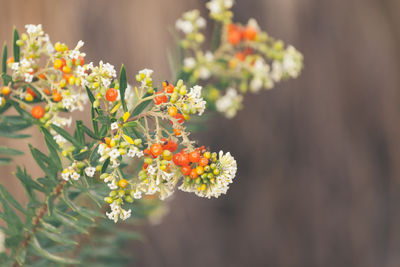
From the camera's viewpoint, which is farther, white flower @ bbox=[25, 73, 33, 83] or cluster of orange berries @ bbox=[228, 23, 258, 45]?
cluster of orange berries @ bbox=[228, 23, 258, 45]

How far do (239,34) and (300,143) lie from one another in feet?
5.11

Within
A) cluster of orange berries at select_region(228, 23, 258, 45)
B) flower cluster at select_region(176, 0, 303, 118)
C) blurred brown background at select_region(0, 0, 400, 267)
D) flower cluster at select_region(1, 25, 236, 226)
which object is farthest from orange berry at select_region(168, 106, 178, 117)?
blurred brown background at select_region(0, 0, 400, 267)

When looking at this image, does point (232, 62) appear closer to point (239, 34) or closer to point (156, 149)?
point (239, 34)

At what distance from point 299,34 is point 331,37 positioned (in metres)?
0.25

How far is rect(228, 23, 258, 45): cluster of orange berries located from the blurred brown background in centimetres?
100

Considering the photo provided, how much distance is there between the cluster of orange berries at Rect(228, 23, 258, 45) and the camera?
1590 mm

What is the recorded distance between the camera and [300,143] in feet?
9.61

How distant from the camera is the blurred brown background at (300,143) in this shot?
2.56 metres

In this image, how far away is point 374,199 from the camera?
10.0ft

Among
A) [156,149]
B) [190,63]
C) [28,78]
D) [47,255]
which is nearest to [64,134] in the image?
[28,78]

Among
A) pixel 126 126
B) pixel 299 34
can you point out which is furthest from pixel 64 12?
pixel 126 126

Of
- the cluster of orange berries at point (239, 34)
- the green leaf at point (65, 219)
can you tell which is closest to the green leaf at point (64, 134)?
the green leaf at point (65, 219)

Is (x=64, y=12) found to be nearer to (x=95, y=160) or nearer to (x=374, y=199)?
(x=95, y=160)

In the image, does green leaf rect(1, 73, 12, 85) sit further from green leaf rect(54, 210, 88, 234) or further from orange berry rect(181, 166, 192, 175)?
orange berry rect(181, 166, 192, 175)
